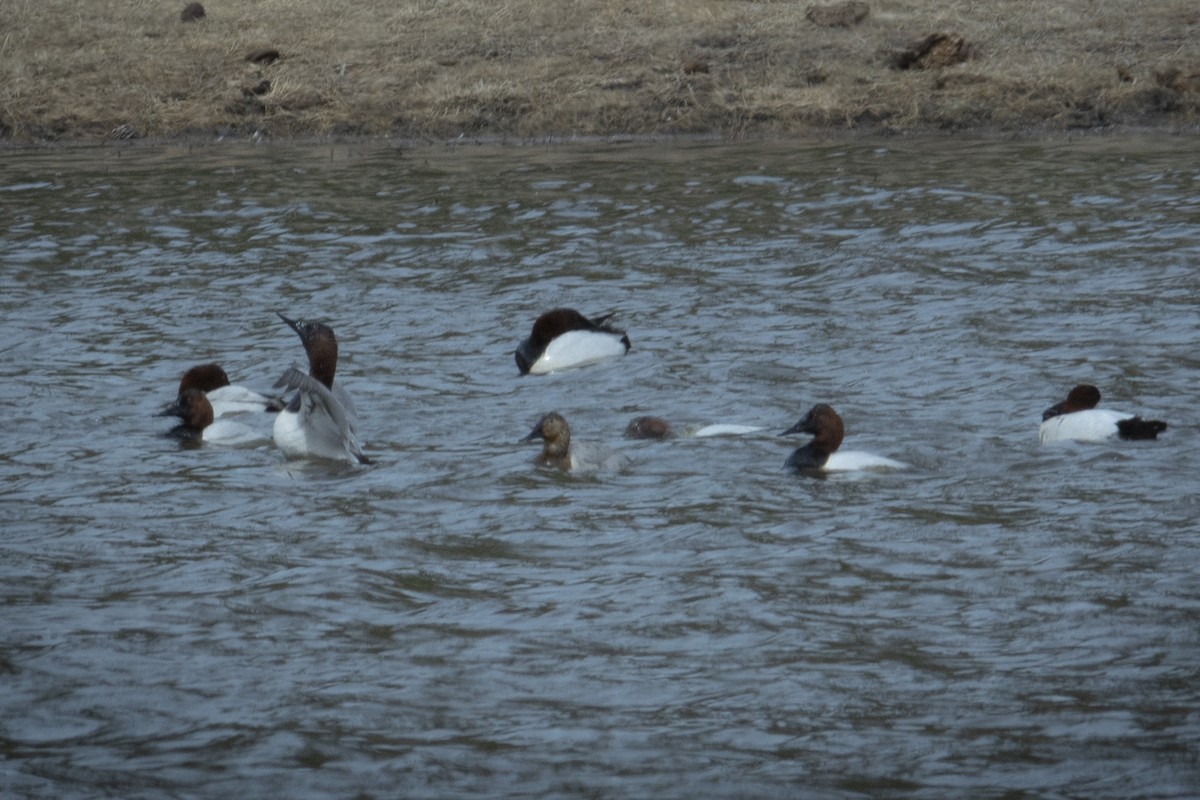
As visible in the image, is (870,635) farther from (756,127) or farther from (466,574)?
(756,127)

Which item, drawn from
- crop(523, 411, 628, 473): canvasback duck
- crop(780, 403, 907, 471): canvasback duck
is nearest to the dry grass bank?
crop(780, 403, 907, 471): canvasback duck

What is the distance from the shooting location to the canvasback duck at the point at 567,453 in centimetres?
783

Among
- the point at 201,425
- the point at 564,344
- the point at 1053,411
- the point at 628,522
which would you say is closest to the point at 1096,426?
the point at 1053,411

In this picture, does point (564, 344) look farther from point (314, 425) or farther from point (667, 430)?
point (314, 425)

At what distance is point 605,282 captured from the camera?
1222cm

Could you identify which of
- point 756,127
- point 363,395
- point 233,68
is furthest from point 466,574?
point 233,68

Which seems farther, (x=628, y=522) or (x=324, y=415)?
(x=324, y=415)

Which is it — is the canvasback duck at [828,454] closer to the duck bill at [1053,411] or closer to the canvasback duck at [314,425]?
the duck bill at [1053,411]

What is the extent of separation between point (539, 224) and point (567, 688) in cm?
918

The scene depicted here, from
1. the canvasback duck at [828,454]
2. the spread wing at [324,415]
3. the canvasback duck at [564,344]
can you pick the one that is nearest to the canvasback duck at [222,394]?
the spread wing at [324,415]

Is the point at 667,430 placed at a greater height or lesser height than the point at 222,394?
lesser

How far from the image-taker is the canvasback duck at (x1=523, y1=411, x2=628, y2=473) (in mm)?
7832

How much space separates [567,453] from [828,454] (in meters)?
1.21

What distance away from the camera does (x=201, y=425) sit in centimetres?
861
